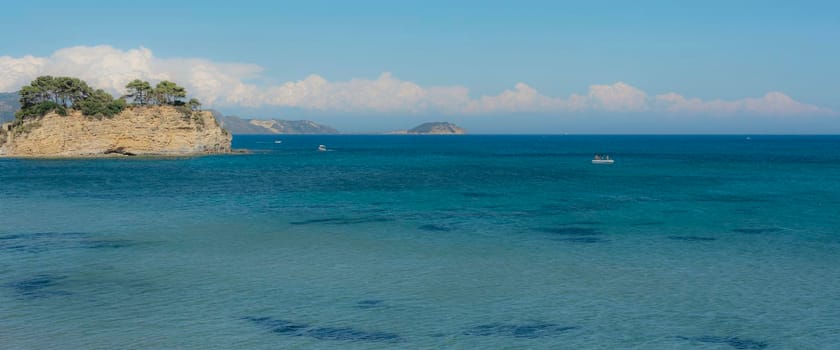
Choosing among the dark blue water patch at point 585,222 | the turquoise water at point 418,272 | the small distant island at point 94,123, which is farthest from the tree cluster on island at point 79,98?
the dark blue water patch at point 585,222

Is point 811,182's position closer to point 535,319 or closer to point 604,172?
point 604,172

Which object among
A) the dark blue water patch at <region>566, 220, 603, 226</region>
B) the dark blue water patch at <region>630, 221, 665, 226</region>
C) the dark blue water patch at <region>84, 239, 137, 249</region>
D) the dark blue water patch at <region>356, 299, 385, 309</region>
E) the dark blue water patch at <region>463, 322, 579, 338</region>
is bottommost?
the dark blue water patch at <region>463, 322, 579, 338</region>

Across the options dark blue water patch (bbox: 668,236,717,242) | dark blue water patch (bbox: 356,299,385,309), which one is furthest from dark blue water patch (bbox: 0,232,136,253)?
dark blue water patch (bbox: 668,236,717,242)

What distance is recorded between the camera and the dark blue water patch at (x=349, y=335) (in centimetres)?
1916

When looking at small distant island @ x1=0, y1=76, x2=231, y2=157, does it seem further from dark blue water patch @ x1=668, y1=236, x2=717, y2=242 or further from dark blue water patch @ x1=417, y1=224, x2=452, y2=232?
dark blue water patch @ x1=668, y1=236, x2=717, y2=242

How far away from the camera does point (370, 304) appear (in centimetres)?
2284

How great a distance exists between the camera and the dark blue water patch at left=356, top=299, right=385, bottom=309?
22.6 m

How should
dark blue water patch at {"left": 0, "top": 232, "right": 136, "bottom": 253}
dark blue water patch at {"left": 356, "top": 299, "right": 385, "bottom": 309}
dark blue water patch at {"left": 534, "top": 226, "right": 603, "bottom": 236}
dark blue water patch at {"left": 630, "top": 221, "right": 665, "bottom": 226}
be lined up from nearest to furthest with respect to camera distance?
1. dark blue water patch at {"left": 356, "top": 299, "right": 385, "bottom": 309}
2. dark blue water patch at {"left": 0, "top": 232, "right": 136, "bottom": 253}
3. dark blue water patch at {"left": 534, "top": 226, "right": 603, "bottom": 236}
4. dark blue water patch at {"left": 630, "top": 221, "right": 665, "bottom": 226}

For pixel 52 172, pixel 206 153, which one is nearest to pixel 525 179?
pixel 52 172

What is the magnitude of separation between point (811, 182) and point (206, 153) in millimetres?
101495

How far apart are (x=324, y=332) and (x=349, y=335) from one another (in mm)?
796

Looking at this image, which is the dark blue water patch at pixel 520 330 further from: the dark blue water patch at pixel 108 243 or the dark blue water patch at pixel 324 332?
the dark blue water patch at pixel 108 243

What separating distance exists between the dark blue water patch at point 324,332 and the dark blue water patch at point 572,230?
794 inches

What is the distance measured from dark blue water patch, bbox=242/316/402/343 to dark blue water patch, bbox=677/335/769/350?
845cm
